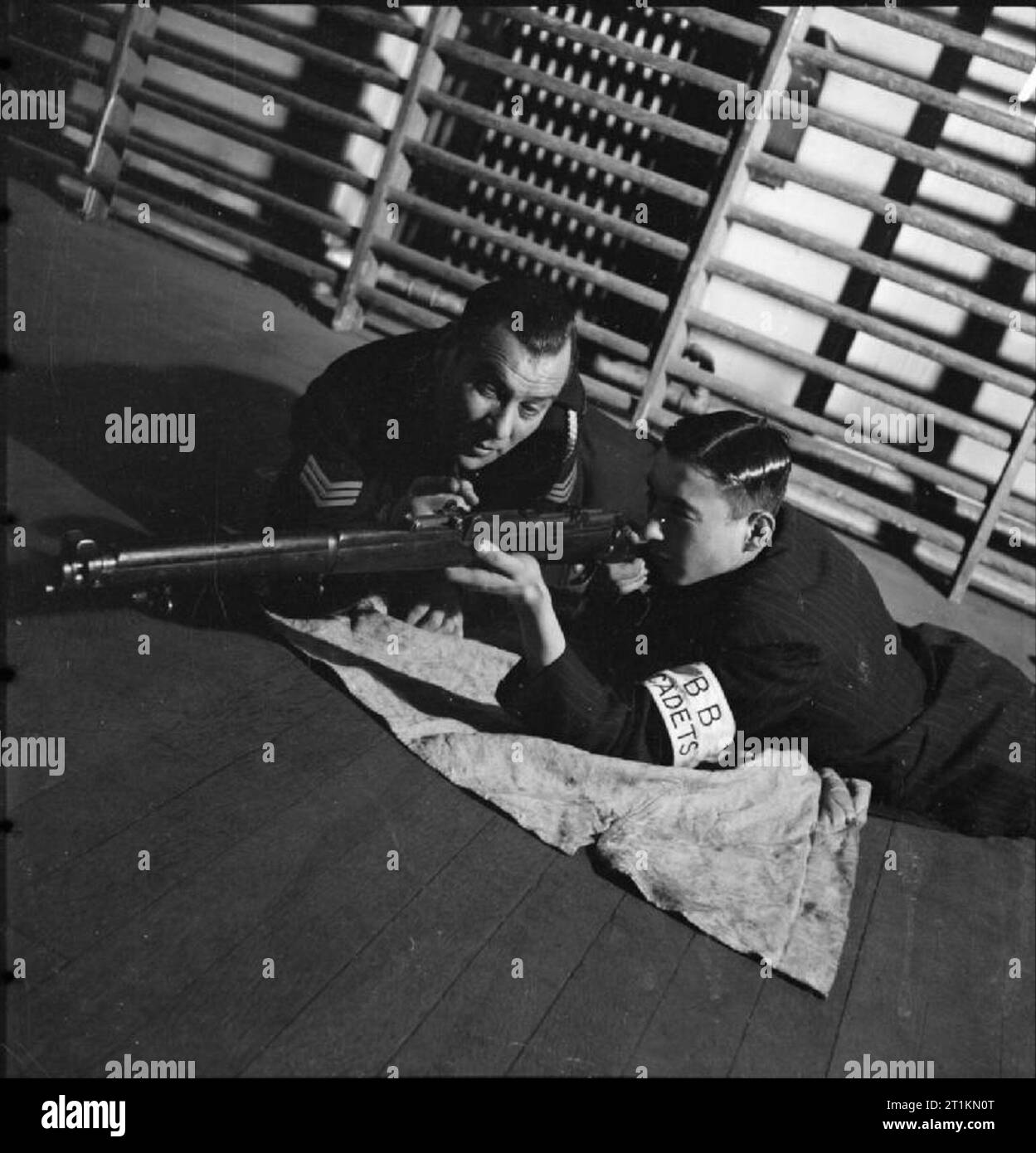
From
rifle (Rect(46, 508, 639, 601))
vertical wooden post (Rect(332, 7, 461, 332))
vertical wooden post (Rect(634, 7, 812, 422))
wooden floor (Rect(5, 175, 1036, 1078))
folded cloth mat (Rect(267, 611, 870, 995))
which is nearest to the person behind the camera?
wooden floor (Rect(5, 175, 1036, 1078))

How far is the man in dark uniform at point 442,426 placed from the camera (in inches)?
99.4

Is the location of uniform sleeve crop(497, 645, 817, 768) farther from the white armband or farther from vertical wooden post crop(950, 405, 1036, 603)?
Result: vertical wooden post crop(950, 405, 1036, 603)

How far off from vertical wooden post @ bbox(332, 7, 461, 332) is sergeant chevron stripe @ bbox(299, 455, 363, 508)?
123 inches

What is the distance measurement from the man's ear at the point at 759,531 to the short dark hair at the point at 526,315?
2.21ft

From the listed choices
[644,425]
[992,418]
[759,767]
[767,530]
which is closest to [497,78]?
[644,425]

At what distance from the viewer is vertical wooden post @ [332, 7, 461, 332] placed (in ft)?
17.5

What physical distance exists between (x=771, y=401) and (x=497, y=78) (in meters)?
2.63

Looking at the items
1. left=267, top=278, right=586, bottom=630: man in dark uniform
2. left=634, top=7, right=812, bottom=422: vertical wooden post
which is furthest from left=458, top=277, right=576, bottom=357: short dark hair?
left=634, top=7, right=812, bottom=422: vertical wooden post

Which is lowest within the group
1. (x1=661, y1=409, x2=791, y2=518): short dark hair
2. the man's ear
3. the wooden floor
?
the wooden floor

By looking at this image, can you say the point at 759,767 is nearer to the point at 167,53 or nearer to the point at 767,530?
the point at 767,530

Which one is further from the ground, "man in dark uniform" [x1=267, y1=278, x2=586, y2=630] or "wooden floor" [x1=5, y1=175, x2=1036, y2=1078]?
"man in dark uniform" [x1=267, y1=278, x2=586, y2=630]

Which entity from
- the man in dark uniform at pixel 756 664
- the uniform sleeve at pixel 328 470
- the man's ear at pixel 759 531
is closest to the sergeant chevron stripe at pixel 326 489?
the uniform sleeve at pixel 328 470

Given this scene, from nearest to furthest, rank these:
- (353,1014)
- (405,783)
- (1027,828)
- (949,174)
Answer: (353,1014) < (405,783) < (1027,828) < (949,174)

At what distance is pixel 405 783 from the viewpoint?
2.20 metres
